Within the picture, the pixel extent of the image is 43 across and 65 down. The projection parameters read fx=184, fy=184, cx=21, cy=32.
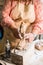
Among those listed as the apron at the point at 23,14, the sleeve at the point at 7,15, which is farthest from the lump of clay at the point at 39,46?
the sleeve at the point at 7,15

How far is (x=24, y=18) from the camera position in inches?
53.7

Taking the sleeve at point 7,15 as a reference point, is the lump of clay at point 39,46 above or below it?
below

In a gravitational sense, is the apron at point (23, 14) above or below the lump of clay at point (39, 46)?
above

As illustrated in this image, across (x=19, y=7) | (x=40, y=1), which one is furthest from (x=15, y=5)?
(x=40, y=1)

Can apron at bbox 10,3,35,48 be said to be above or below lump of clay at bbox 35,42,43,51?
above

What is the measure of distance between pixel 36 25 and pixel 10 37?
0.76ft

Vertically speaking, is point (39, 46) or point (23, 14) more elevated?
point (23, 14)

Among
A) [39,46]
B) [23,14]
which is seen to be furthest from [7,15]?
[39,46]

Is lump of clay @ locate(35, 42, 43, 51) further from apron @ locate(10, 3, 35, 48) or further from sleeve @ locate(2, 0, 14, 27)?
sleeve @ locate(2, 0, 14, 27)

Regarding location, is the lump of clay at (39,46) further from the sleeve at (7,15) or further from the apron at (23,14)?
the sleeve at (7,15)

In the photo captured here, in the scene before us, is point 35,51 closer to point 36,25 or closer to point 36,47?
point 36,47

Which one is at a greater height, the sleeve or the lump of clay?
the sleeve

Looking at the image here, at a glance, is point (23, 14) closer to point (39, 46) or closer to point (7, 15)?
point (7, 15)

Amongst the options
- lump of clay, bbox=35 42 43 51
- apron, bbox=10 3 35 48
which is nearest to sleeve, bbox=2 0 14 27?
apron, bbox=10 3 35 48
